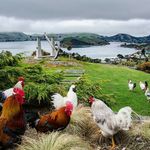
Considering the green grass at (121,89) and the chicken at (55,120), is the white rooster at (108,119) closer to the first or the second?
the chicken at (55,120)

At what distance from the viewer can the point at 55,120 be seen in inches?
357

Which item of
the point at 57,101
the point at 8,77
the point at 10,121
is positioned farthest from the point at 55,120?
the point at 8,77

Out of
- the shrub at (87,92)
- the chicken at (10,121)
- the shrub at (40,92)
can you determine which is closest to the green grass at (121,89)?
the shrub at (87,92)

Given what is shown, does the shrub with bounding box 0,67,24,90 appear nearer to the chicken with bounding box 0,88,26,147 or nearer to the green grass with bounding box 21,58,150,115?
the green grass with bounding box 21,58,150,115

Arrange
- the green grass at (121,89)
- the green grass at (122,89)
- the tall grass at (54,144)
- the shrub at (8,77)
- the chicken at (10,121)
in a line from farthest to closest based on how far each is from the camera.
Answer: the green grass at (122,89) < the green grass at (121,89) < the shrub at (8,77) < the tall grass at (54,144) < the chicken at (10,121)

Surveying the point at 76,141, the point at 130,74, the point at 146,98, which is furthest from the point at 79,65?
the point at 76,141

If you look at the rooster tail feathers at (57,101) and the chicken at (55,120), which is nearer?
the chicken at (55,120)

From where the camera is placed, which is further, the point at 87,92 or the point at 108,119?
the point at 87,92

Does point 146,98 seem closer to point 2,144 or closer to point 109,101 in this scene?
point 109,101

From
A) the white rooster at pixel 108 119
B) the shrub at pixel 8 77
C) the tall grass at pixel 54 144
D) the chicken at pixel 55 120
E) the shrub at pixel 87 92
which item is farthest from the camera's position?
the shrub at pixel 87 92

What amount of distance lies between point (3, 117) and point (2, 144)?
499 mm

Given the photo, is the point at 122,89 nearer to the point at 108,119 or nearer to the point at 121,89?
the point at 121,89

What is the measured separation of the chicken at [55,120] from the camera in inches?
355

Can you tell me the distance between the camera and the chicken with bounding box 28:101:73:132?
29.6ft
